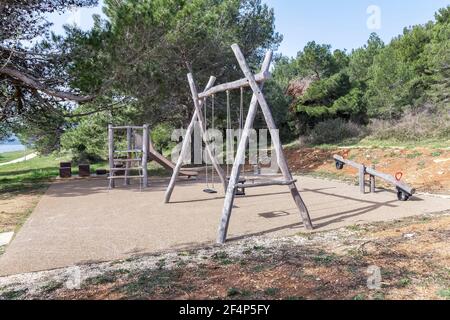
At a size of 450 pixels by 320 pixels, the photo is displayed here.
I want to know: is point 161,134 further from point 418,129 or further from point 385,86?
point 418,129

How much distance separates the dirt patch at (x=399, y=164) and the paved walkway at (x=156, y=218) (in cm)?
159

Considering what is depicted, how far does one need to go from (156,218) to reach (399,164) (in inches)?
305

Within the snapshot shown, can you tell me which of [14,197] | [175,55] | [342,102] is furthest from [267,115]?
[342,102]

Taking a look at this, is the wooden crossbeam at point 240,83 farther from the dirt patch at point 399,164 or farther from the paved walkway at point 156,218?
the dirt patch at point 399,164

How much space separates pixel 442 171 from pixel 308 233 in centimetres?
602

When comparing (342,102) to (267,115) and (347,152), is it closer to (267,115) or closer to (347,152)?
(347,152)

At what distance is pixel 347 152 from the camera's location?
13.1m

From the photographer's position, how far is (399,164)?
35.3 feet

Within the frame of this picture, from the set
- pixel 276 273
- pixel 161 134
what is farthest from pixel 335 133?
pixel 276 273

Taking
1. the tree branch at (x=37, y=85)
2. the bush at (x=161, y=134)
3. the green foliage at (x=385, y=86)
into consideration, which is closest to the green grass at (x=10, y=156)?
Answer: the bush at (x=161, y=134)

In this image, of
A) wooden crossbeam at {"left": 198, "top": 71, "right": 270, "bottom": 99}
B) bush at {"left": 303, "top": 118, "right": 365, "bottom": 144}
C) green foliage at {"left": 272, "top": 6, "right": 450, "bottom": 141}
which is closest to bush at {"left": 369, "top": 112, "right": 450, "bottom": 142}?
green foliage at {"left": 272, "top": 6, "right": 450, "bottom": 141}

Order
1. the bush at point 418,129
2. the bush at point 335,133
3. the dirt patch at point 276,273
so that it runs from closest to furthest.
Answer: the dirt patch at point 276,273
the bush at point 418,129
the bush at point 335,133

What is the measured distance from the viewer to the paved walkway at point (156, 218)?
4332mm

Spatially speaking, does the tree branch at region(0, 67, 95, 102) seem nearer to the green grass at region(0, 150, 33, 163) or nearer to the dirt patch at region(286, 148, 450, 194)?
the dirt patch at region(286, 148, 450, 194)
